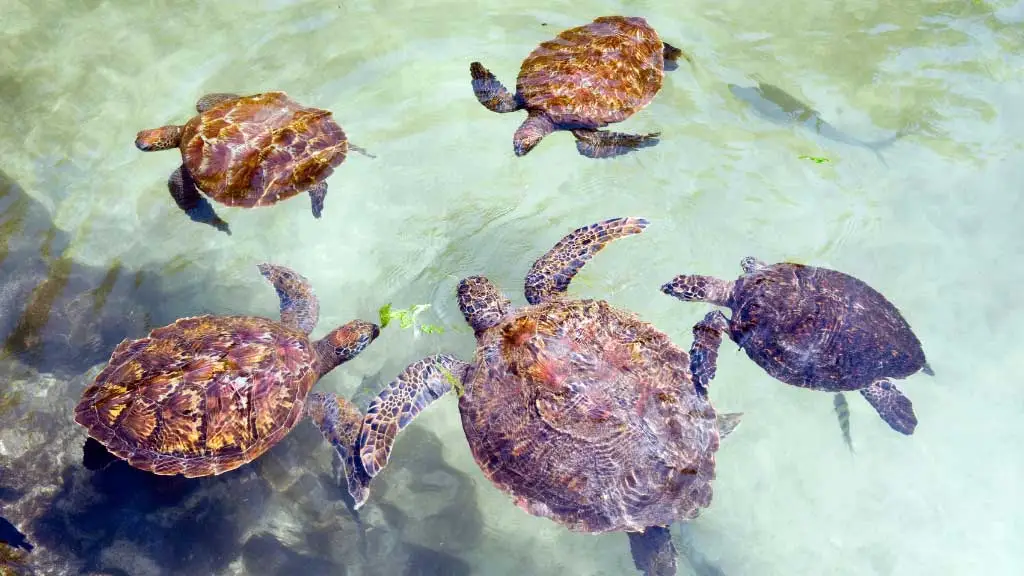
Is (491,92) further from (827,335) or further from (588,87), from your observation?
(827,335)

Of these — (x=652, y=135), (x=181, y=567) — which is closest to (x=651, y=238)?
(x=652, y=135)

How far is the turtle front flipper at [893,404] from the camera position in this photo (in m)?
5.25

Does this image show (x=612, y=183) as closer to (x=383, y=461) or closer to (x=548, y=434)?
(x=548, y=434)

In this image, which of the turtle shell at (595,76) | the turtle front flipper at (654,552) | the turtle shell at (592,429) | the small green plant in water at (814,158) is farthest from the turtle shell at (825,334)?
the turtle shell at (595,76)

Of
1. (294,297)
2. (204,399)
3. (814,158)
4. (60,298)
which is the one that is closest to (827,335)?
(814,158)

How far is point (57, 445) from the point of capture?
491 cm

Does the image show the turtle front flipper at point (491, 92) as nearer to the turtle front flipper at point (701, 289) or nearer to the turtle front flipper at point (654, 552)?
the turtle front flipper at point (701, 289)

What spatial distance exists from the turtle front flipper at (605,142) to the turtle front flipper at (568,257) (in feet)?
3.40

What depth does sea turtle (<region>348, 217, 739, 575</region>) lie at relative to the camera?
160 inches

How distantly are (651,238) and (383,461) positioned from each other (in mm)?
3505

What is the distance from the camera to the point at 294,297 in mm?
5645

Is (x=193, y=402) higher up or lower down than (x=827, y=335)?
lower down

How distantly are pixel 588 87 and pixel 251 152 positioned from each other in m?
3.42

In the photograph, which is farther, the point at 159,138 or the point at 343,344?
the point at 159,138
